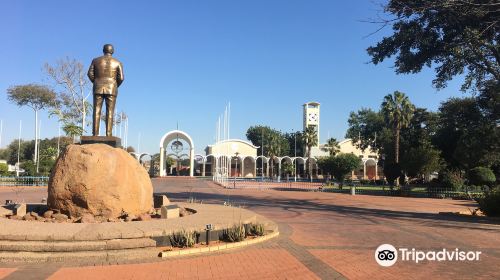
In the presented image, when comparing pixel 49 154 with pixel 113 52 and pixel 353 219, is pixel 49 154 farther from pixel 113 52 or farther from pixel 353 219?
pixel 353 219

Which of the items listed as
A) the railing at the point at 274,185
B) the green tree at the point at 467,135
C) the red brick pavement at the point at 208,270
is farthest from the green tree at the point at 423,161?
the red brick pavement at the point at 208,270

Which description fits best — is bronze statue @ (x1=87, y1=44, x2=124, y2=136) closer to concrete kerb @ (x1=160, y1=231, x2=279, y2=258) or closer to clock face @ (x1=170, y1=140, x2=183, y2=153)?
concrete kerb @ (x1=160, y1=231, x2=279, y2=258)

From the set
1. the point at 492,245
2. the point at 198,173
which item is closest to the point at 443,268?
the point at 492,245

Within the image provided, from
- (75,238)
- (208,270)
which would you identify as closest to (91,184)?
(75,238)

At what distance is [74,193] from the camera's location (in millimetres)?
10445

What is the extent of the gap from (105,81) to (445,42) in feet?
46.0

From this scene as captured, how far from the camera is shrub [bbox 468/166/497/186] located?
3309cm

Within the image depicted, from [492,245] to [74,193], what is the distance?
10156 mm

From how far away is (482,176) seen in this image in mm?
33188

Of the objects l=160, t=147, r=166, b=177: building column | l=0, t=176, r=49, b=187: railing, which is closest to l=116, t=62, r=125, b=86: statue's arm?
l=0, t=176, r=49, b=187: railing

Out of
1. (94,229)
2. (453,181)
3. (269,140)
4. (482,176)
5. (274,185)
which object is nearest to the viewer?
(94,229)

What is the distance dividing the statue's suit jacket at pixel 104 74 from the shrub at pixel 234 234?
245 inches

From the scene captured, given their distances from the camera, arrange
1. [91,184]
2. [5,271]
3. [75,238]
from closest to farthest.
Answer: [5,271]
[75,238]
[91,184]

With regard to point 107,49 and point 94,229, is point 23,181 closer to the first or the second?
point 107,49
